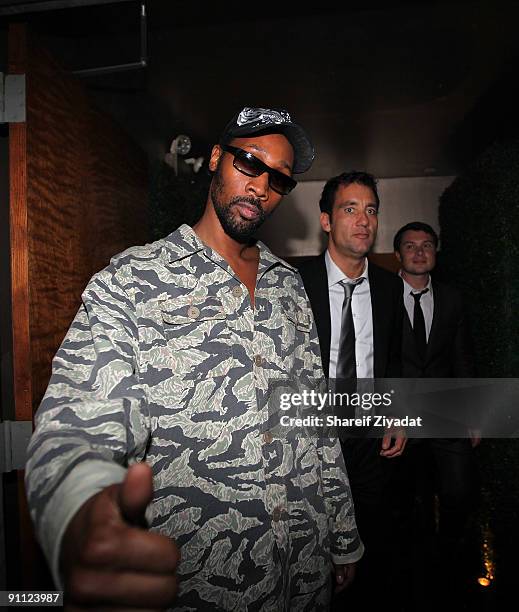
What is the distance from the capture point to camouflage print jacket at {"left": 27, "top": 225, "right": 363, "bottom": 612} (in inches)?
35.4

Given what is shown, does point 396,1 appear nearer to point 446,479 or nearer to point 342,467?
point 342,467

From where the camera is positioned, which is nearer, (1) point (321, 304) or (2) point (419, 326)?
(1) point (321, 304)

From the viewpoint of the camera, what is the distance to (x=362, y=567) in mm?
2307

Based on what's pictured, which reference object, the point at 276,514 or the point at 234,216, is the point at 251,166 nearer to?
the point at 234,216

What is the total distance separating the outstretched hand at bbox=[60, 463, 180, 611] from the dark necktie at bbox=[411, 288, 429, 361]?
7.77ft

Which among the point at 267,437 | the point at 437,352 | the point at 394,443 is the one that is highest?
the point at 437,352

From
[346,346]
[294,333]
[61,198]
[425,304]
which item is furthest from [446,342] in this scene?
[61,198]

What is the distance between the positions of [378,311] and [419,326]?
0.80 metres

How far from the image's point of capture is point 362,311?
2.04m

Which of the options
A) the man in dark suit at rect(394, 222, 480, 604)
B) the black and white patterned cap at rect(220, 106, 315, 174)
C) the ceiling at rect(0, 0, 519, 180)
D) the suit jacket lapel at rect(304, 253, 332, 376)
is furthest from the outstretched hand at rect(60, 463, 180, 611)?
the man in dark suit at rect(394, 222, 480, 604)

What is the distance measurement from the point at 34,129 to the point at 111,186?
0.57 meters

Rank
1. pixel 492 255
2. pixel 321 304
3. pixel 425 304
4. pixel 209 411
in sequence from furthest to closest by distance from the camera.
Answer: pixel 492 255
pixel 425 304
pixel 321 304
pixel 209 411

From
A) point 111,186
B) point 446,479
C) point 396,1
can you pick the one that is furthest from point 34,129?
point 446,479

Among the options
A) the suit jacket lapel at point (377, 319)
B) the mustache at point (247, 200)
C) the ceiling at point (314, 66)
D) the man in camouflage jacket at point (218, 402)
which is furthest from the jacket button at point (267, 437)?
the ceiling at point (314, 66)
